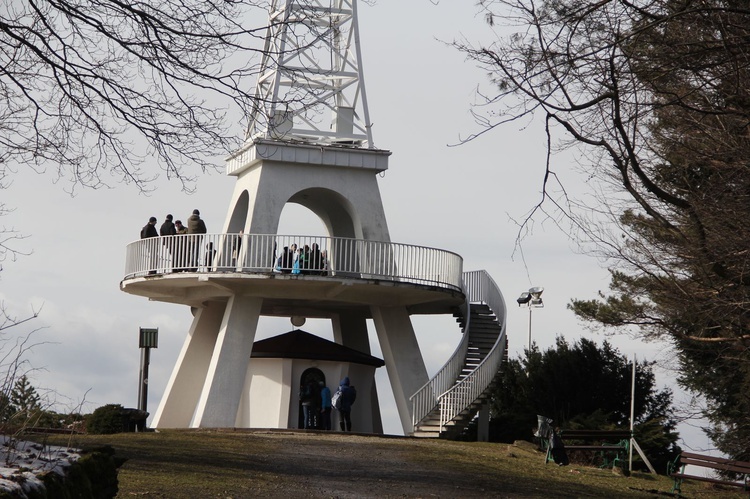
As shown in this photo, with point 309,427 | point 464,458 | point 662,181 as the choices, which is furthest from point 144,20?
point 309,427

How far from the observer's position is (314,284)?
2994 centimetres

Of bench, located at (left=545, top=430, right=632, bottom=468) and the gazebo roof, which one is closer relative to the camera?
bench, located at (left=545, top=430, right=632, bottom=468)

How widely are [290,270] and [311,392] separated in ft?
12.6

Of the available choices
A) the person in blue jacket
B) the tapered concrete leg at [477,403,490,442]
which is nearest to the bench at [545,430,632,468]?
the tapered concrete leg at [477,403,490,442]

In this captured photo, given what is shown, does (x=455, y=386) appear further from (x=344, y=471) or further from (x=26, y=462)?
(x=26, y=462)

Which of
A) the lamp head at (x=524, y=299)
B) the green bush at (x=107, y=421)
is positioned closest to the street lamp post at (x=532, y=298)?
the lamp head at (x=524, y=299)

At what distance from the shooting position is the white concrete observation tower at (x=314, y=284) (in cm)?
2991

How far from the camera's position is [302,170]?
106 feet

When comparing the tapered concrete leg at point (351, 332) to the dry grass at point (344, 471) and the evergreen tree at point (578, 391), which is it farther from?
the dry grass at point (344, 471)

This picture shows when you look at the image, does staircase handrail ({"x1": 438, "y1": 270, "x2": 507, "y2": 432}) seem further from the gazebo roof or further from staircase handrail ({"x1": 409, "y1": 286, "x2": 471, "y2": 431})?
the gazebo roof

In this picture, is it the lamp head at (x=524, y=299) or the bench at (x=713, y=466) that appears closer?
the bench at (x=713, y=466)

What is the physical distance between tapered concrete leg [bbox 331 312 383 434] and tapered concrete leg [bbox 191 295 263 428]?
5714 mm

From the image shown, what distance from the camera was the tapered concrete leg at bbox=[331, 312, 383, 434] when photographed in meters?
36.9

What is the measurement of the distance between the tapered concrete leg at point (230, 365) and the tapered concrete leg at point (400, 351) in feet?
11.5
